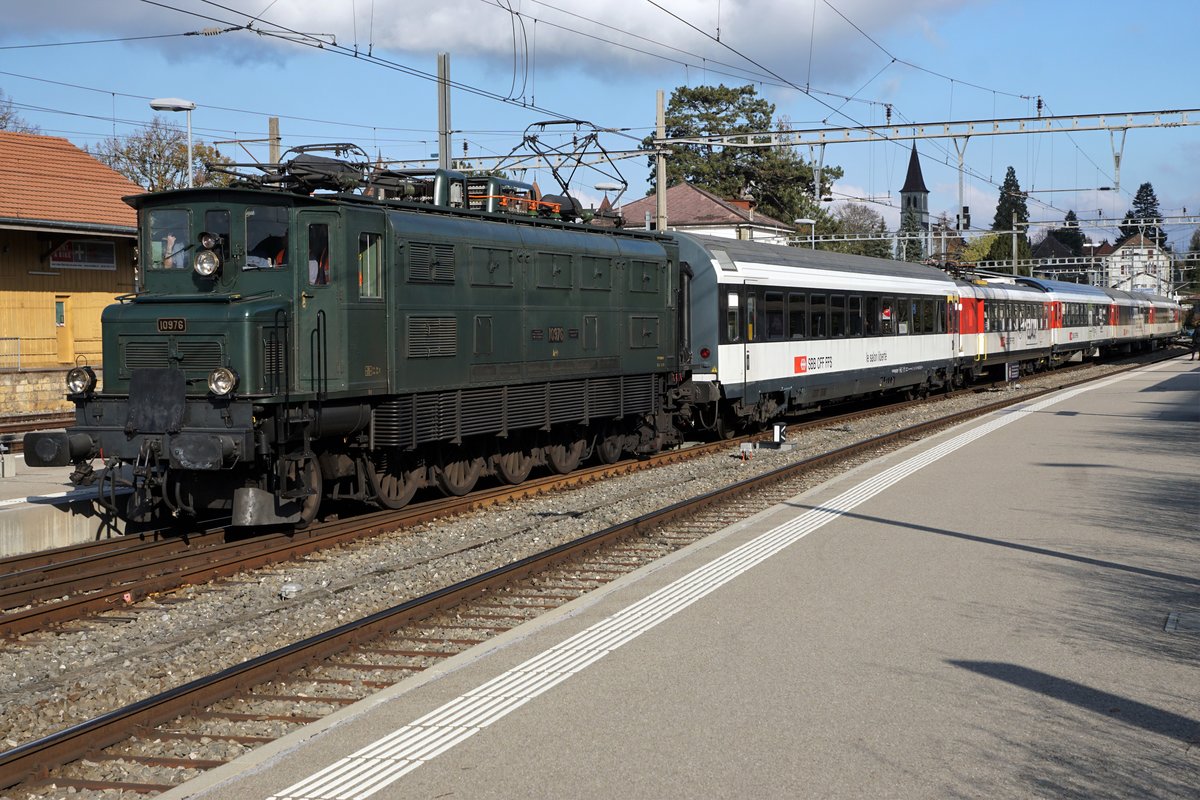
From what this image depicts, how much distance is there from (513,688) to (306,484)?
6.09 metres

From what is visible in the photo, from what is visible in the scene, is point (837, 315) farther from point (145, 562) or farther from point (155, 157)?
point (155, 157)

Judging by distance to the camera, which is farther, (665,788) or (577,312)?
(577,312)

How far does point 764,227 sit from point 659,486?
177ft

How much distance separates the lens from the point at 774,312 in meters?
23.4

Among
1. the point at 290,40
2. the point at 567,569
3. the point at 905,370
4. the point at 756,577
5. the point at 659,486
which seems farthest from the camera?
the point at 905,370

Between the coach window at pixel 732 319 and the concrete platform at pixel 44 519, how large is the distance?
36.9 feet

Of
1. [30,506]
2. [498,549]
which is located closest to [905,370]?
[498,549]

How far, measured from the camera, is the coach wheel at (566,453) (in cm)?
1772

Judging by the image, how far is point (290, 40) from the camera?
2084 centimetres

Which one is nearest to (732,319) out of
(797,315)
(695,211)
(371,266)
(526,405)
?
(797,315)

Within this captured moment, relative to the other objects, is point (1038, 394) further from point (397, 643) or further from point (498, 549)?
point (397, 643)

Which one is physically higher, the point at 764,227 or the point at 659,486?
the point at 764,227

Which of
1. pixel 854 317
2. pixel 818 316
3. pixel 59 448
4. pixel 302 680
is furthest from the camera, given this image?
pixel 854 317

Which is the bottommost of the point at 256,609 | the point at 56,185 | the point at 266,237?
the point at 256,609
